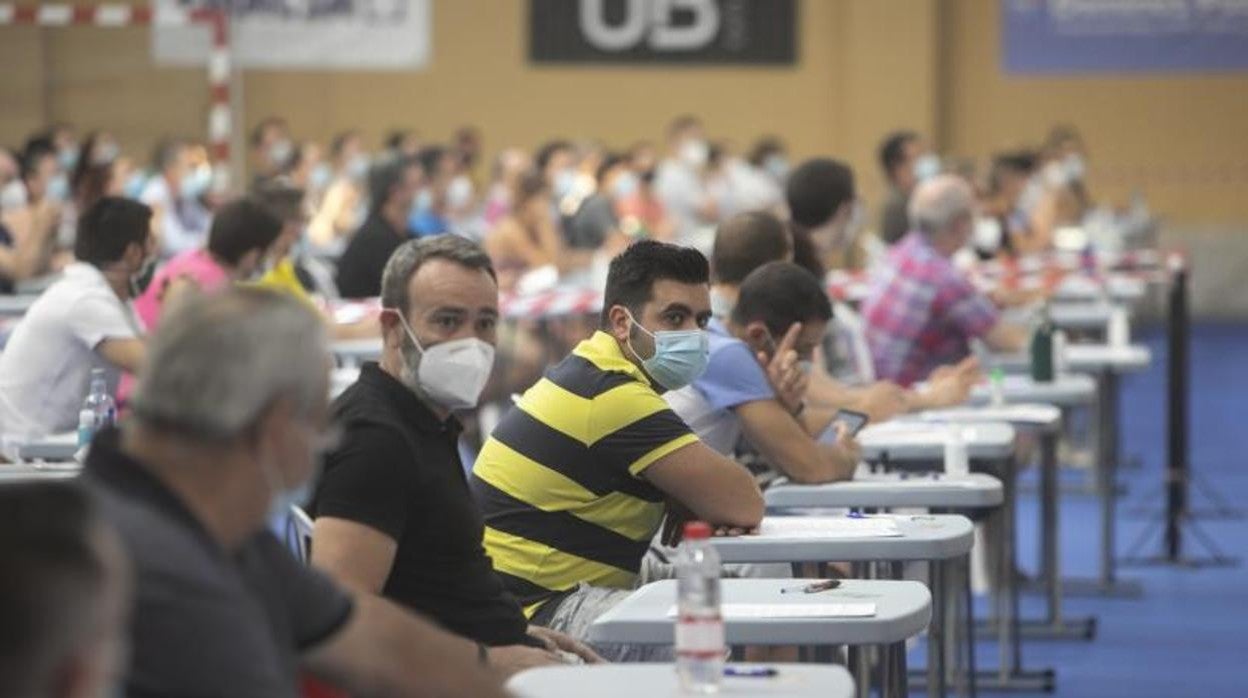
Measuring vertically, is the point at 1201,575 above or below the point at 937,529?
below

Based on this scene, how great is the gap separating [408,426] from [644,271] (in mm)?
1308

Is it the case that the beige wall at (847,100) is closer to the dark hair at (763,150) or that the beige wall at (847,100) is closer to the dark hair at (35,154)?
the dark hair at (763,150)

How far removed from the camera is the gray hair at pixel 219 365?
276 cm

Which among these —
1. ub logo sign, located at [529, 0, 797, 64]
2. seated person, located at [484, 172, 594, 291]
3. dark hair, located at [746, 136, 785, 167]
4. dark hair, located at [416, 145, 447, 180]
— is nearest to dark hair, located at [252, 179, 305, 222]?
seated person, located at [484, 172, 594, 291]

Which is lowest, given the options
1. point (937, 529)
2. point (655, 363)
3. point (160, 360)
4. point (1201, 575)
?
point (1201, 575)

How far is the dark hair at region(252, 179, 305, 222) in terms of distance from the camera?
10.1 metres

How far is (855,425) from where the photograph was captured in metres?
6.64

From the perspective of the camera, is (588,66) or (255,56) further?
(588,66)

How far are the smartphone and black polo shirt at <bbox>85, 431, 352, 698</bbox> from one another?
12.4 feet

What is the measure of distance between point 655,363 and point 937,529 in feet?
2.33

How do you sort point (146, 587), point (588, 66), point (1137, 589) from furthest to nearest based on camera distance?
point (588, 66)
point (1137, 589)
point (146, 587)

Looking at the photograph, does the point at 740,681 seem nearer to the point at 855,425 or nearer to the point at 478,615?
the point at 478,615

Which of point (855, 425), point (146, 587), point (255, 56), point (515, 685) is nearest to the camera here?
point (146, 587)

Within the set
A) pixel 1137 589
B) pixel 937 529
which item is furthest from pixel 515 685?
pixel 1137 589
